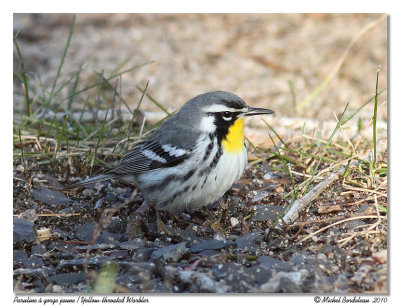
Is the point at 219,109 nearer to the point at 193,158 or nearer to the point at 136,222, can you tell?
the point at 193,158

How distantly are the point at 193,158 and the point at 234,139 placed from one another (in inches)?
13.9

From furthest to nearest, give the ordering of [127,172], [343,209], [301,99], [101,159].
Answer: [301,99] → [101,159] → [127,172] → [343,209]

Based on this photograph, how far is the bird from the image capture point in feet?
14.2

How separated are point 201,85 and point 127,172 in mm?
3535

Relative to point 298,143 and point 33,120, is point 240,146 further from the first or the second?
point 33,120

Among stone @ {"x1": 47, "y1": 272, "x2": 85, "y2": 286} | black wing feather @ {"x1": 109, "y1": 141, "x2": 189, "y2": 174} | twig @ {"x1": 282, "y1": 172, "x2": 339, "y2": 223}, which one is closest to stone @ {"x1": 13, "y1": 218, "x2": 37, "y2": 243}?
stone @ {"x1": 47, "y1": 272, "x2": 85, "y2": 286}

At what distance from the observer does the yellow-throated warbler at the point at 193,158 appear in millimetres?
4320

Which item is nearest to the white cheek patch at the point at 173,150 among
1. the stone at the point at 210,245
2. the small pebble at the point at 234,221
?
the small pebble at the point at 234,221

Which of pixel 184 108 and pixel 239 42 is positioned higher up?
pixel 239 42

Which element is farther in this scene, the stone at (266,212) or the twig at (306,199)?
the stone at (266,212)

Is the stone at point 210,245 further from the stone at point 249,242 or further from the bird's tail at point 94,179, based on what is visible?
the bird's tail at point 94,179

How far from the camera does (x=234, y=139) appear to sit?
4441 mm

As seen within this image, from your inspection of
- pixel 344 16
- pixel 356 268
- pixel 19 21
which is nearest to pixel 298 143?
pixel 356 268

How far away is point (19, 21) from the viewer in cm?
892
